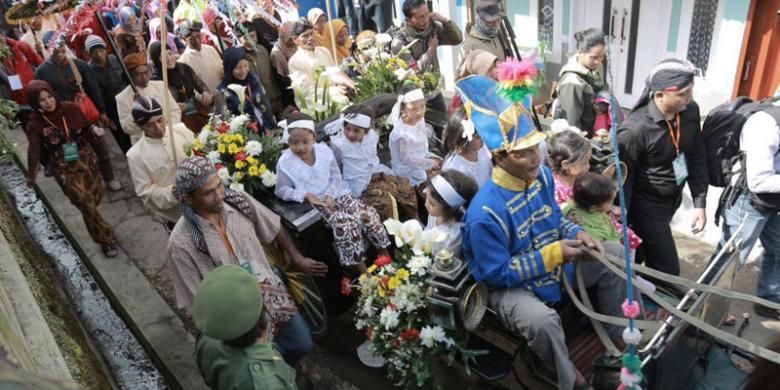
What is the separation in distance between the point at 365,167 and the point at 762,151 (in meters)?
2.82

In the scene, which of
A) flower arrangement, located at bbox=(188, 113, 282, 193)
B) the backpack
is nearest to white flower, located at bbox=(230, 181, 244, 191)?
flower arrangement, located at bbox=(188, 113, 282, 193)

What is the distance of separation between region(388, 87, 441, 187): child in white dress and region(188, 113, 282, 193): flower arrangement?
98 centimetres

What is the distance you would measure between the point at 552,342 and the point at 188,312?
11.9ft

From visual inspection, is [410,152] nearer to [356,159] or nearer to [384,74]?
[356,159]

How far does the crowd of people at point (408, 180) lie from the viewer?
3.02 metres

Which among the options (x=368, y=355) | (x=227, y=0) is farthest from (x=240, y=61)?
(x=368, y=355)

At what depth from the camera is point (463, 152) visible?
172 inches

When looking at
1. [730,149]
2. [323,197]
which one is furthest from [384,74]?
[730,149]

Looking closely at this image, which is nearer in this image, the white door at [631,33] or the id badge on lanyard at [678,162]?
the id badge on lanyard at [678,162]

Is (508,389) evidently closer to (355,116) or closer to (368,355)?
(368,355)

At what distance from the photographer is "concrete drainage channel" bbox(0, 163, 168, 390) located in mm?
4629

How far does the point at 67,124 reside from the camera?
5.72m

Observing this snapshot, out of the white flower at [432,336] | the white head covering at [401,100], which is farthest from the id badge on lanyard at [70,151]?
the white flower at [432,336]

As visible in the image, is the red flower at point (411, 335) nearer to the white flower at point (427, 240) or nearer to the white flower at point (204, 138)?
the white flower at point (427, 240)
